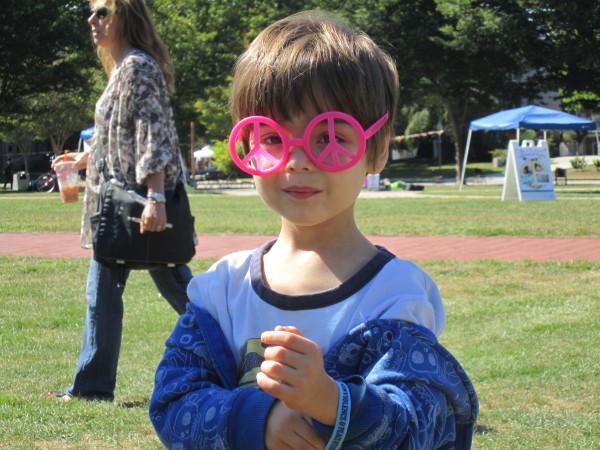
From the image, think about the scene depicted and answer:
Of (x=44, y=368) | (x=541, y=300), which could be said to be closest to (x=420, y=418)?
(x=44, y=368)

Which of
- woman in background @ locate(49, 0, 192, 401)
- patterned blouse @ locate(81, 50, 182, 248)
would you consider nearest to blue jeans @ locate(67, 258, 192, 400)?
woman in background @ locate(49, 0, 192, 401)

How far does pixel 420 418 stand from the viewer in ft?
5.46

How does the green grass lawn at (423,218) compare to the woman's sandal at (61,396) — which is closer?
the woman's sandal at (61,396)

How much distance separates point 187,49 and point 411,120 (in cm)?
2039

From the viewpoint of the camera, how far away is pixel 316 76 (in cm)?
182

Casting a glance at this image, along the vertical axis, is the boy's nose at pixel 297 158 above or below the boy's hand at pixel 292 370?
above

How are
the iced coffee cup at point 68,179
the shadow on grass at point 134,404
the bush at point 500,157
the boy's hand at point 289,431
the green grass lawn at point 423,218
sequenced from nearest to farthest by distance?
the boy's hand at point 289,431 → the shadow on grass at point 134,404 → the iced coffee cup at point 68,179 → the green grass lawn at point 423,218 → the bush at point 500,157

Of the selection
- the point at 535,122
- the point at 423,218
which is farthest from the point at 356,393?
the point at 535,122

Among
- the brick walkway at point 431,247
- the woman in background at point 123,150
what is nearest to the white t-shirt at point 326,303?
the woman in background at point 123,150

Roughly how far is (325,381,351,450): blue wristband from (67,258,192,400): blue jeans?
3118 millimetres

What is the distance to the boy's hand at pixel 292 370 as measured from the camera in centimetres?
146

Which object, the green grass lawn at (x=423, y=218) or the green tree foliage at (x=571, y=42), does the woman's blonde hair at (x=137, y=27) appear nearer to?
the green grass lawn at (x=423, y=218)

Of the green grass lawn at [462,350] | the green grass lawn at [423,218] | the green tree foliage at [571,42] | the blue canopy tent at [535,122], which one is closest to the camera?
the green grass lawn at [462,350]

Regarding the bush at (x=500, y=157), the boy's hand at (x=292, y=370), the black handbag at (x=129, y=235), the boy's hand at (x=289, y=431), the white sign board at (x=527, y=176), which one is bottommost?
the bush at (x=500, y=157)
